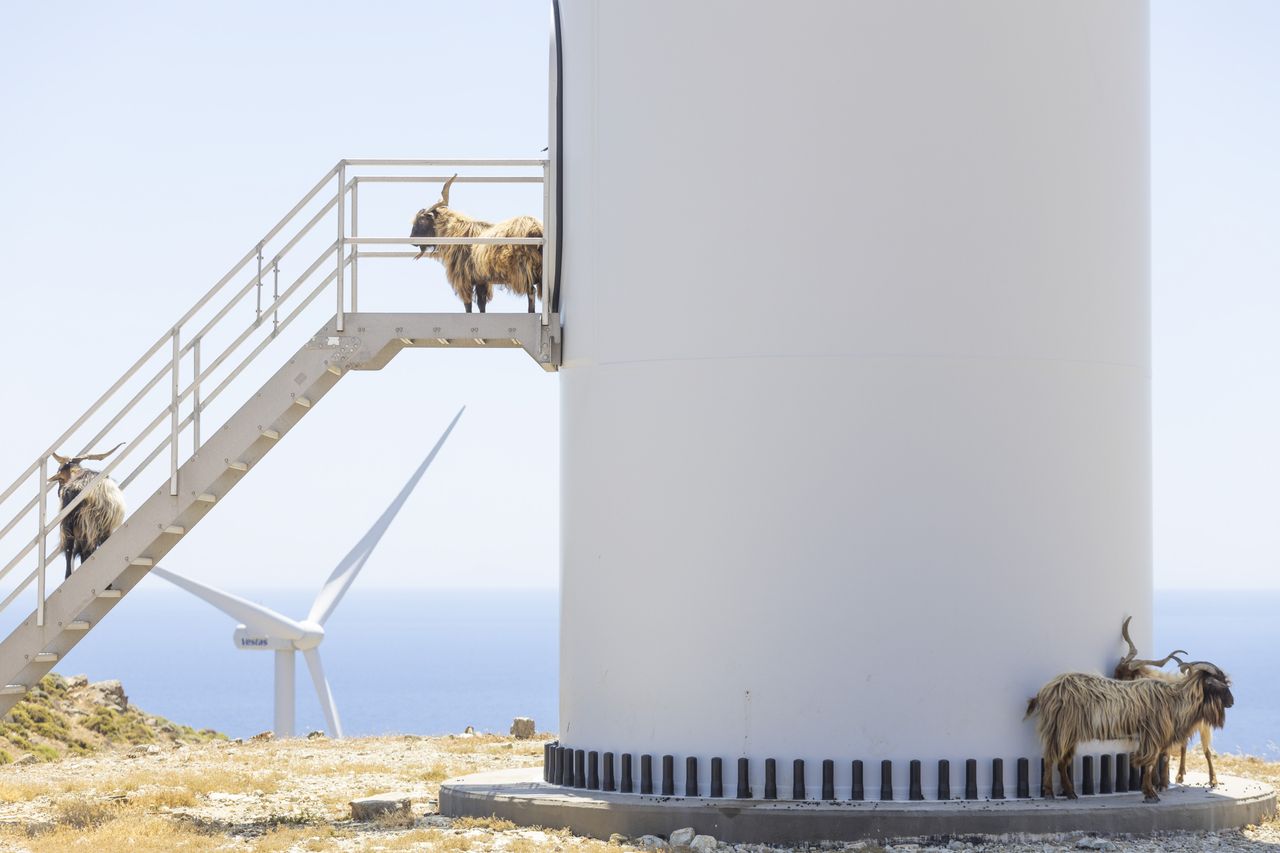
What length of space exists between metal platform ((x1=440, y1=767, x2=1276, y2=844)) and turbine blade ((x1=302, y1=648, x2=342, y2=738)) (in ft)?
64.2

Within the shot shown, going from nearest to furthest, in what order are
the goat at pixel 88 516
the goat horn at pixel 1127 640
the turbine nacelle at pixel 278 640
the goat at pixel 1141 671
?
1. the goat at pixel 1141 671
2. the goat horn at pixel 1127 640
3. the goat at pixel 88 516
4. the turbine nacelle at pixel 278 640

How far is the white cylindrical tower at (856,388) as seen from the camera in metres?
15.2

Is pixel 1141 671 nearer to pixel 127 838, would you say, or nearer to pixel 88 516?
pixel 127 838

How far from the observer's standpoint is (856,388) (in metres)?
15.3

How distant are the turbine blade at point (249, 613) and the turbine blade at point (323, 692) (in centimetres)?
60

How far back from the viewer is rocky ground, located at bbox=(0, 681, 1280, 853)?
567 inches

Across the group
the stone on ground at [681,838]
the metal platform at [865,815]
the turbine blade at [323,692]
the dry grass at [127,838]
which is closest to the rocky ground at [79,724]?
the turbine blade at [323,692]

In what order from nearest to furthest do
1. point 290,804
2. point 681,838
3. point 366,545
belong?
point 681,838, point 290,804, point 366,545

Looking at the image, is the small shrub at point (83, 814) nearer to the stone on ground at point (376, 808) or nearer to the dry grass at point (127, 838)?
the dry grass at point (127, 838)

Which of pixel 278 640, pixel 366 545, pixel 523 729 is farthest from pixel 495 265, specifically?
pixel 278 640

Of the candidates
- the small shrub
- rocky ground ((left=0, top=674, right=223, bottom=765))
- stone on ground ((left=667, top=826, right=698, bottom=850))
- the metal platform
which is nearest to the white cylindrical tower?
the metal platform

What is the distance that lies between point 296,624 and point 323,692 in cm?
172

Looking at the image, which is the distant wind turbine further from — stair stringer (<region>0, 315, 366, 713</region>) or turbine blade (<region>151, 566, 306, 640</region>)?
stair stringer (<region>0, 315, 366, 713</region>)

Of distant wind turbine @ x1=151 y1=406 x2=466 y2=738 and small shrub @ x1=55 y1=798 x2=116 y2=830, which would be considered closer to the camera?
small shrub @ x1=55 y1=798 x2=116 y2=830
